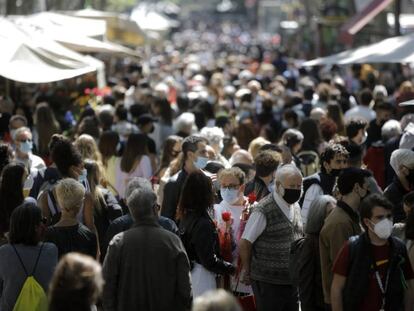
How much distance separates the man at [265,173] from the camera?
9430 mm

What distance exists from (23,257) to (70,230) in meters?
0.72

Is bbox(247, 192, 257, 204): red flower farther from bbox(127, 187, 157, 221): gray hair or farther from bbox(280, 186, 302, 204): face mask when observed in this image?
bbox(127, 187, 157, 221): gray hair

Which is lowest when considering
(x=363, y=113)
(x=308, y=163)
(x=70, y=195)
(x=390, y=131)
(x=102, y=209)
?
(x=363, y=113)

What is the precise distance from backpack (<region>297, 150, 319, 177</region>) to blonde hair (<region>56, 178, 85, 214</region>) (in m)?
4.25

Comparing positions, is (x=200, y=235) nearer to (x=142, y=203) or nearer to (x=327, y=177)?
(x=142, y=203)

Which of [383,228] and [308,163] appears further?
[308,163]

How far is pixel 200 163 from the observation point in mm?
10312

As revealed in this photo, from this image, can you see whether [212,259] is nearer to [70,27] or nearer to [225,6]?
[70,27]

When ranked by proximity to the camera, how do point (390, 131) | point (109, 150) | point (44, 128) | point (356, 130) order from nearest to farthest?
point (356, 130) < point (109, 150) < point (390, 131) < point (44, 128)

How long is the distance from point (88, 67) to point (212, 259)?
18.7 ft

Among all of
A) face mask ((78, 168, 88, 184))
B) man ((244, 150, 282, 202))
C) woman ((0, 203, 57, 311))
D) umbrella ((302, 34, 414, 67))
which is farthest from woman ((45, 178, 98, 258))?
umbrella ((302, 34, 414, 67))

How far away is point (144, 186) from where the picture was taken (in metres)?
7.45

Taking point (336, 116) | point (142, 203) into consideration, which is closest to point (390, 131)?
point (336, 116)

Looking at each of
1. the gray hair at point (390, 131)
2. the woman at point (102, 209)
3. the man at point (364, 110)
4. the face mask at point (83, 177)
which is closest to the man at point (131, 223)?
the woman at point (102, 209)
